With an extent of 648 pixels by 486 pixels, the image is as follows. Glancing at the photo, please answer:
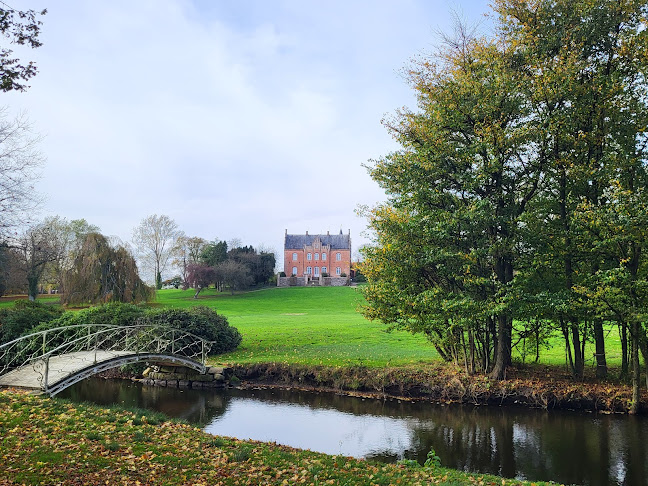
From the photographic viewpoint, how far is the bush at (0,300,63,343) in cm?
2139

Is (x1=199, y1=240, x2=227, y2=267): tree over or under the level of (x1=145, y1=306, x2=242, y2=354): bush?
over

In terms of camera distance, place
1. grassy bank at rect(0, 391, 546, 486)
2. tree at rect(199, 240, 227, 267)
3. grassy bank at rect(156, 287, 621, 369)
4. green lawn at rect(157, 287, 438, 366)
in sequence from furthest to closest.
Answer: tree at rect(199, 240, 227, 267), green lawn at rect(157, 287, 438, 366), grassy bank at rect(156, 287, 621, 369), grassy bank at rect(0, 391, 546, 486)

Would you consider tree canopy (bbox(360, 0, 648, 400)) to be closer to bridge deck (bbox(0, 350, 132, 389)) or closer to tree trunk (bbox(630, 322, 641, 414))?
tree trunk (bbox(630, 322, 641, 414))

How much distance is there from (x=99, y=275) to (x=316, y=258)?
180ft

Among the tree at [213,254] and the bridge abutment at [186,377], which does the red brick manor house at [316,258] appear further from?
the bridge abutment at [186,377]

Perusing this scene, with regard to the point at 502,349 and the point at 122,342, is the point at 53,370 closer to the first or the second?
the point at 122,342

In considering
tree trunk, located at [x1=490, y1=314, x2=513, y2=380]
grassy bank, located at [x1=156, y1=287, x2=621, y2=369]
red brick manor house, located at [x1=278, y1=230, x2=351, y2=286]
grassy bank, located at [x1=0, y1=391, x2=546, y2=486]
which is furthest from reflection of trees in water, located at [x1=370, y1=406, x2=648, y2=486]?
red brick manor house, located at [x1=278, y1=230, x2=351, y2=286]

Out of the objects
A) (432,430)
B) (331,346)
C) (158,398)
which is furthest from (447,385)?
(158,398)

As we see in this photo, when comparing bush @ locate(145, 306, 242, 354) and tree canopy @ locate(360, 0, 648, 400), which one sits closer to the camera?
tree canopy @ locate(360, 0, 648, 400)

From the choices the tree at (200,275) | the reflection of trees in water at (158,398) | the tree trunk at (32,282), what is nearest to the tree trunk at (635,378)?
the reflection of trees in water at (158,398)

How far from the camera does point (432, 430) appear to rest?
14.2m

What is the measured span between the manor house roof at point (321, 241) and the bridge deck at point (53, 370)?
250 ft

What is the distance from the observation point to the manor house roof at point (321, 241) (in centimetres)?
9294

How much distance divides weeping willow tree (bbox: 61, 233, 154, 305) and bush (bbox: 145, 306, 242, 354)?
1831 cm
